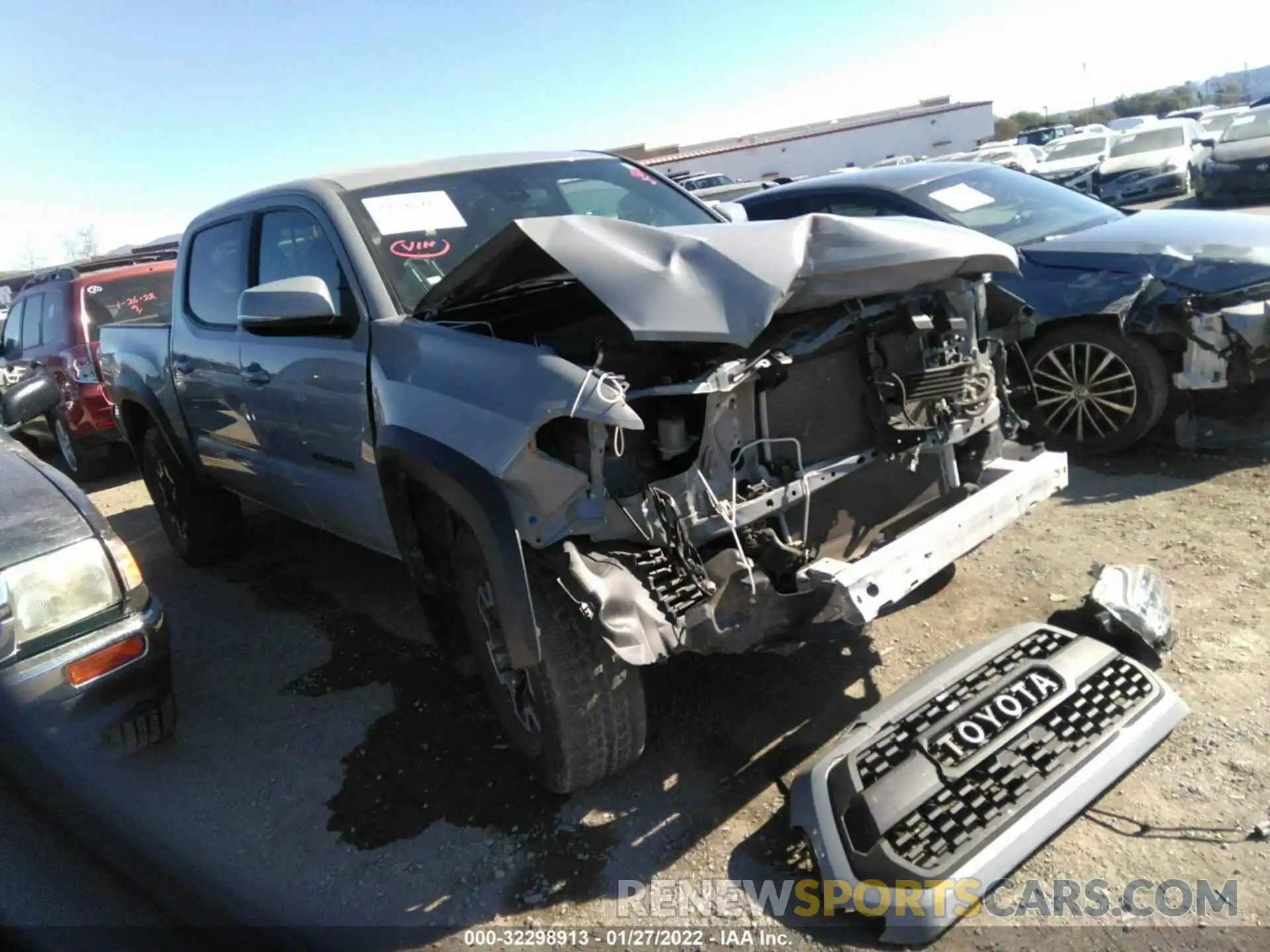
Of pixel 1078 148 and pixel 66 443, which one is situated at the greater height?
pixel 1078 148

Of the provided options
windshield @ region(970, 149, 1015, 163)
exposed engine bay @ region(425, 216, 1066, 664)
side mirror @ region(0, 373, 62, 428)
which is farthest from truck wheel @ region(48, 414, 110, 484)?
windshield @ region(970, 149, 1015, 163)

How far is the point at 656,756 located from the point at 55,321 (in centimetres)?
767

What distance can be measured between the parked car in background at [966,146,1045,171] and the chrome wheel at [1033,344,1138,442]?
17.0 metres

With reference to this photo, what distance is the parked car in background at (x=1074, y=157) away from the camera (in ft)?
63.7

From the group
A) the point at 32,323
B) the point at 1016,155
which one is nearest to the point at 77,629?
the point at 32,323

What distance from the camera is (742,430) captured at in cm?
262

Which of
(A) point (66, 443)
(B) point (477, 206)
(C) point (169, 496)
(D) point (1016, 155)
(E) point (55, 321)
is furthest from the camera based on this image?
(D) point (1016, 155)

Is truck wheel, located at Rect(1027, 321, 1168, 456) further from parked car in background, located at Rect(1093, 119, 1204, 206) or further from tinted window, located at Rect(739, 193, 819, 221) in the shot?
parked car in background, located at Rect(1093, 119, 1204, 206)

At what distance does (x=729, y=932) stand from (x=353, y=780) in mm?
1523

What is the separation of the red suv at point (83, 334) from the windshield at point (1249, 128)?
15433 millimetres

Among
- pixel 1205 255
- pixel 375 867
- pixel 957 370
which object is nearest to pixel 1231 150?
pixel 1205 255

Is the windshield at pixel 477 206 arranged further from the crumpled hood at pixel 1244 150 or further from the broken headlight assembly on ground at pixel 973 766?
the crumpled hood at pixel 1244 150

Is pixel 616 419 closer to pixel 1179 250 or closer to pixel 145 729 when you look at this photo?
pixel 145 729

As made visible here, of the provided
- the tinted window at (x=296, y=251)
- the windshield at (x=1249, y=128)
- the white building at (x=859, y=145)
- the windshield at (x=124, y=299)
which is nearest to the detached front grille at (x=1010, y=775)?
the tinted window at (x=296, y=251)
